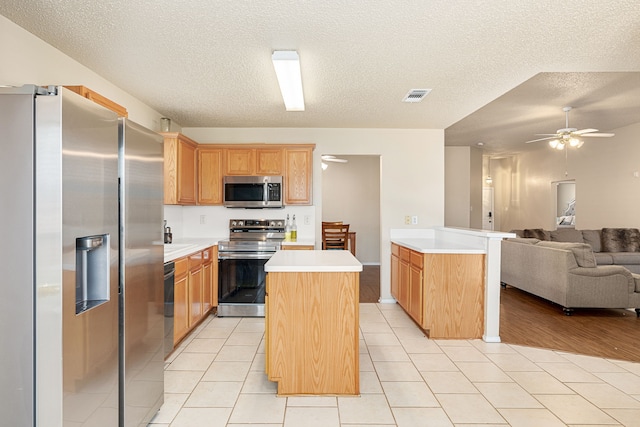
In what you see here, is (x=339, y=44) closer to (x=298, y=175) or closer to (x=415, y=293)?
(x=298, y=175)

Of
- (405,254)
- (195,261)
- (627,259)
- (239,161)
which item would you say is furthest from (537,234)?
(195,261)

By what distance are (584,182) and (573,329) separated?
4.47 meters

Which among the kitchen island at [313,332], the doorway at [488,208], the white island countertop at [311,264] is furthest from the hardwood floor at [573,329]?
the doorway at [488,208]

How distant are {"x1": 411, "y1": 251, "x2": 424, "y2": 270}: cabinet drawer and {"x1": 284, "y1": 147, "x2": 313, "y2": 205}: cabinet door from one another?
146 centimetres

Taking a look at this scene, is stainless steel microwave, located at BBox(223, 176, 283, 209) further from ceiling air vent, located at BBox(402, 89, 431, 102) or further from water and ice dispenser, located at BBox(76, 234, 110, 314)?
water and ice dispenser, located at BBox(76, 234, 110, 314)

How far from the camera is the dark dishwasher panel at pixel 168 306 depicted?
274 centimetres

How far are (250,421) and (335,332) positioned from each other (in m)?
0.73

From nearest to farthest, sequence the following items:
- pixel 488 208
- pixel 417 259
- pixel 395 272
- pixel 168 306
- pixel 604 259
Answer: pixel 168 306 → pixel 417 259 → pixel 395 272 → pixel 604 259 → pixel 488 208

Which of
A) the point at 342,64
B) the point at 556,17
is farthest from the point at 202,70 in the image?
the point at 556,17

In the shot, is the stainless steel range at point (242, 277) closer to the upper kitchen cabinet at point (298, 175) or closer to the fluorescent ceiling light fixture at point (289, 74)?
the upper kitchen cabinet at point (298, 175)

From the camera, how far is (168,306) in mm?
2791

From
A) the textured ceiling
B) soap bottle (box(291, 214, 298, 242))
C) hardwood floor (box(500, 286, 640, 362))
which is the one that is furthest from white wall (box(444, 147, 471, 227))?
soap bottle (box(291, 214, 298, 242))

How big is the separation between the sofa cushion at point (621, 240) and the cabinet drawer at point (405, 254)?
155 inches

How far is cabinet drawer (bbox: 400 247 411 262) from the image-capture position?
388cm
